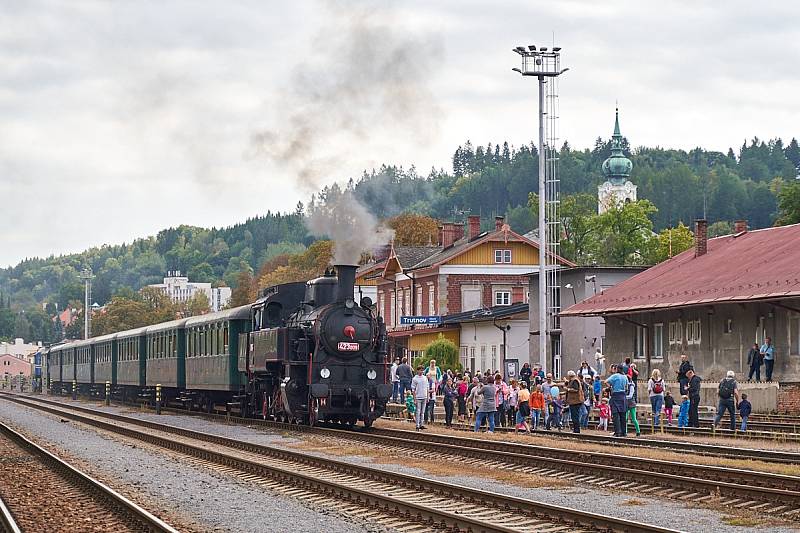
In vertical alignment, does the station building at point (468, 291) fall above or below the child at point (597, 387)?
above

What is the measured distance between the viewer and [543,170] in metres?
40.1

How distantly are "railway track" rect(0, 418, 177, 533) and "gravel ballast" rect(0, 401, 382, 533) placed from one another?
0.50 m

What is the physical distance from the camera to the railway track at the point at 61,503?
1432 centimetres

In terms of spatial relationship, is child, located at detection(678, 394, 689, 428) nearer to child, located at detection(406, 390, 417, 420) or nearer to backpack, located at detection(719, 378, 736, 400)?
backpack, located at detection(719, 378, 736, 400)

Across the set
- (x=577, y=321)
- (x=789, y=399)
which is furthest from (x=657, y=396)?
(x=577, y=321)

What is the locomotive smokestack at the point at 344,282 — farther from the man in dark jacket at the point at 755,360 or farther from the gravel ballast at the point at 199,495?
the man in dark jacket at the point at 755,360

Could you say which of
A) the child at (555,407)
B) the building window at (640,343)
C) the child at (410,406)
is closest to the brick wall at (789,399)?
the child at (555,407)

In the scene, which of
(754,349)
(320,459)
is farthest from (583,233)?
(320,459)

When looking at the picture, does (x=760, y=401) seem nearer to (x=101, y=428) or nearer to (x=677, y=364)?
(x=677, y=364)

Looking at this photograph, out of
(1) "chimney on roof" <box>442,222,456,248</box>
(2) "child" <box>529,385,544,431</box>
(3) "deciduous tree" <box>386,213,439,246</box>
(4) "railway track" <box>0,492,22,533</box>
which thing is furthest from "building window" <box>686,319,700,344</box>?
(3) "deciduous tree" <box>386,213,439,246</box>

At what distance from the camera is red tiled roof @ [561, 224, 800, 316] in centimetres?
3606

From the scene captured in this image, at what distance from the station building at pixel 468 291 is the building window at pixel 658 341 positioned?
13983 millimetres

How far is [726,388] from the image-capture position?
27.6 meters

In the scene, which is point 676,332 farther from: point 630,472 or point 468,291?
point 468,291
